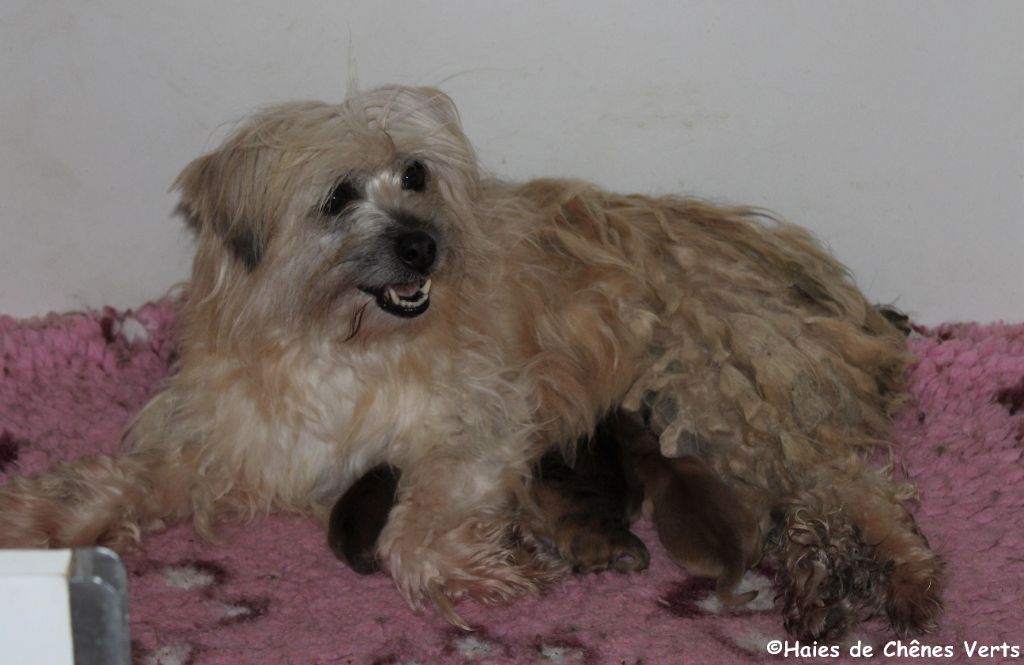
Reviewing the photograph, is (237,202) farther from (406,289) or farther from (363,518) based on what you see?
(363,518)

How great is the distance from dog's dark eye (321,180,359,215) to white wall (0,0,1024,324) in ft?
2.49

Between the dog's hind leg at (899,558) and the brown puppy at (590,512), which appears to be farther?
the brown puppy at (590,512)

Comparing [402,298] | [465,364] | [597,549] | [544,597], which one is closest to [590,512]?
[597,549]

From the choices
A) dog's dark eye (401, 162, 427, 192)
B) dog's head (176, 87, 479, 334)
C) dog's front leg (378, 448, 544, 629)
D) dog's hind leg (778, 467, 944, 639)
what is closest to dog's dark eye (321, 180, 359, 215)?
dog's head (176, 87, 479, 334)

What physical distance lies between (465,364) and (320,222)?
0.45m

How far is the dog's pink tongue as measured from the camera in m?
2.48

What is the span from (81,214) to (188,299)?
0.83 metres

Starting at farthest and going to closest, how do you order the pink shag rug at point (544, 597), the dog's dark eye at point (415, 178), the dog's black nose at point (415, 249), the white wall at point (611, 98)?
the white wall at point (611, 98) → the dog's dark eye at point (415, 178) → the dog's black nose at point (415, 249) → the pink shag rug at point (544, 597)

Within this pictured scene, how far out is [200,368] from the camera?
2.65m

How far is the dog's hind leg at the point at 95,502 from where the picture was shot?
2.49m

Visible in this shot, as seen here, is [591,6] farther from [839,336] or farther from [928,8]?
[839,336]

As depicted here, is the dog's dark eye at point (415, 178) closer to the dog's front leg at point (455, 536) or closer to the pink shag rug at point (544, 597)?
the dog's front leg at point (455, 536)

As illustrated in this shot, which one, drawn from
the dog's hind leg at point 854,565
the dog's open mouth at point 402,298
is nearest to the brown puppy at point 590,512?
the dog's hind leg at point 854,565

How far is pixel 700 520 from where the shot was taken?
240 centimetres
